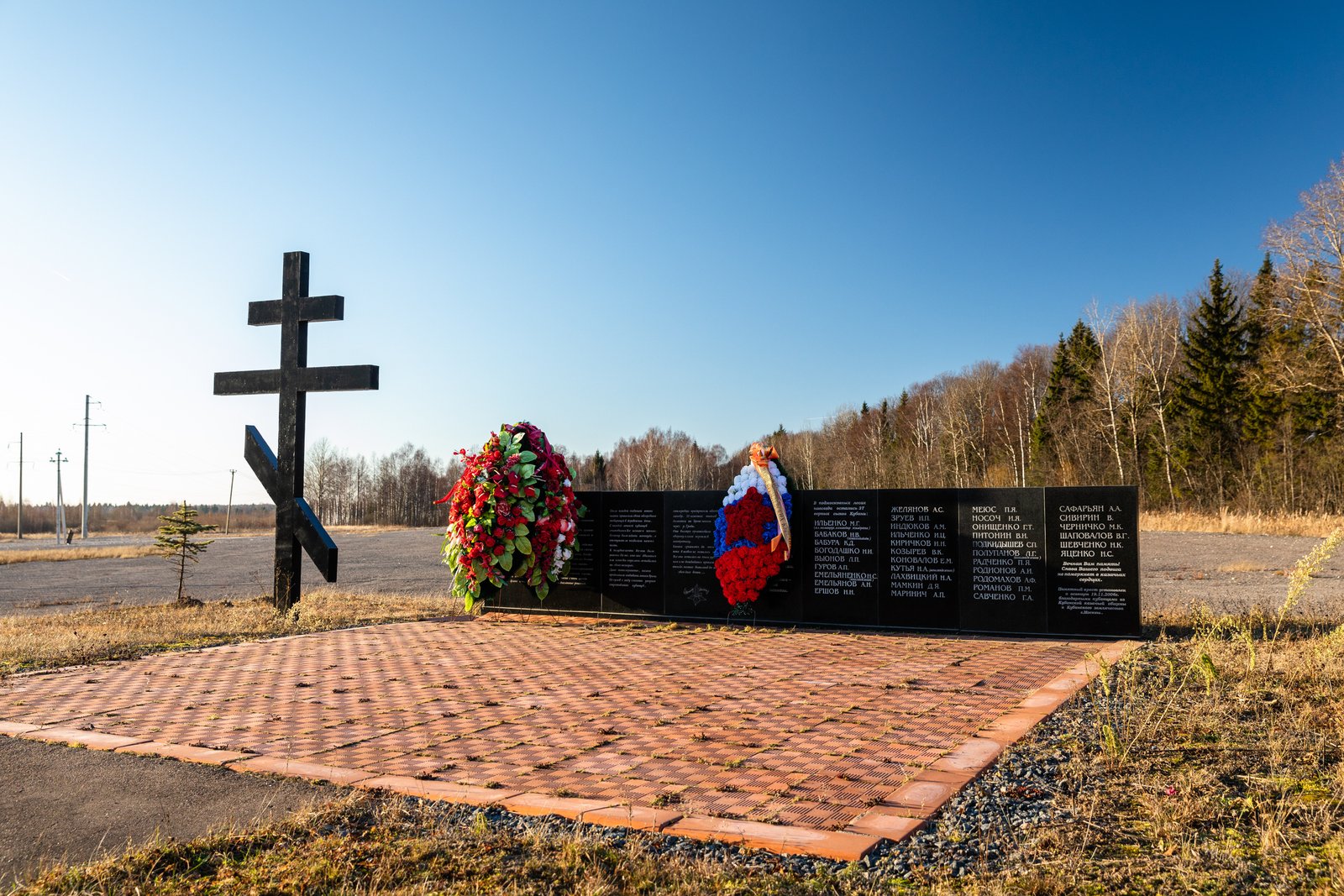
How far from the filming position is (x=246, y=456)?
1048 cm

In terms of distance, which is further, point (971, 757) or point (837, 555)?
point (837, 555)

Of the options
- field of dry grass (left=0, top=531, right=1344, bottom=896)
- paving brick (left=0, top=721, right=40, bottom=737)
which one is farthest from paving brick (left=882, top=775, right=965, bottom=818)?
paving brick (left=0, top=721, right=40, bottom=737)

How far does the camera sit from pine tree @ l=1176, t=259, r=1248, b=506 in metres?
35.4

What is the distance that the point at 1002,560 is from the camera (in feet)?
27.6

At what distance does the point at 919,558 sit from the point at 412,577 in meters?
12.6

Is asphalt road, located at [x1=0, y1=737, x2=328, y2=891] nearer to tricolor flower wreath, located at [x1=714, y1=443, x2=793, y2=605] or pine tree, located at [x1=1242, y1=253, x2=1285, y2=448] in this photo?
tricolor flower wreath, located at [x1=714, y1=443, x2=793, y2=605]

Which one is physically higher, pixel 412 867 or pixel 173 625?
pixel 412 867

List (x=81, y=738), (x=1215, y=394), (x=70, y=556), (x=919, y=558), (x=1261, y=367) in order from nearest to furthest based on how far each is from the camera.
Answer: (x=81, y=738), (x=919, y=558), (x=70, y=556), (x=1261, y=367), (x=1215, y=394)

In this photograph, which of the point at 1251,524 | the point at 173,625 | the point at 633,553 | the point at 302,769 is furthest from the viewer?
the point at 1251,524

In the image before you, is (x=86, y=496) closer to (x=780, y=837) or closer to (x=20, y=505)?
(x=20, y=505)

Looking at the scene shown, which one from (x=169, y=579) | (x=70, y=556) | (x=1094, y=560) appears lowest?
(x=70, y=556)

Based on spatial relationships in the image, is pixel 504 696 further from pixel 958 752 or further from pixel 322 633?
pixel 322 633

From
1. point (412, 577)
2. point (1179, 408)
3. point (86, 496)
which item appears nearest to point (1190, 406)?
point (1179, 408)

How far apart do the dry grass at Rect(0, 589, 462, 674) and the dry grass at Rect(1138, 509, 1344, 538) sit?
17.7 metres
